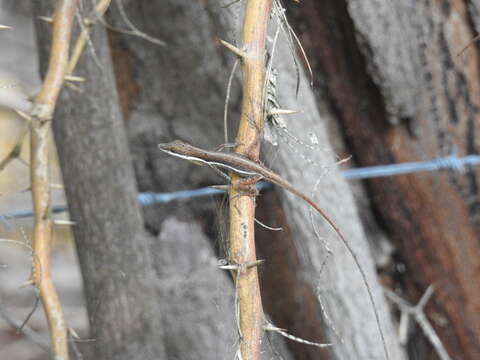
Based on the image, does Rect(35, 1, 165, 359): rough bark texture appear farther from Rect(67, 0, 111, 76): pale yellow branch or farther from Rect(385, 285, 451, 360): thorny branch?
Rect(385, 285, 451, 360): thorny branch

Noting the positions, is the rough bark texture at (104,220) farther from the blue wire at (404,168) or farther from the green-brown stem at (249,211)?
the green-brown stem at (249,211)

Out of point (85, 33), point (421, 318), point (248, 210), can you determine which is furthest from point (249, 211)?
point (421, 318)

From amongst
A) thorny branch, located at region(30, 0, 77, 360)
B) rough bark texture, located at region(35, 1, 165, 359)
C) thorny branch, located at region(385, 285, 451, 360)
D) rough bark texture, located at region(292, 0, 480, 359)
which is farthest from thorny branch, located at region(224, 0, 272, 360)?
thorny branch, located at region(385, 285, 451, 360)

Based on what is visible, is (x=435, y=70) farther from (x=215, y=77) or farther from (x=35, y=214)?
(x=35, y=214)

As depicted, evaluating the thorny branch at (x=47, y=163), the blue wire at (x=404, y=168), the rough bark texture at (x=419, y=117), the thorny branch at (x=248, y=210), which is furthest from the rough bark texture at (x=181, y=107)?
the thorny branch at (x=248, y=210)

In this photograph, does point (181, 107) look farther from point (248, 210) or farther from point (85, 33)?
point (248, 210)

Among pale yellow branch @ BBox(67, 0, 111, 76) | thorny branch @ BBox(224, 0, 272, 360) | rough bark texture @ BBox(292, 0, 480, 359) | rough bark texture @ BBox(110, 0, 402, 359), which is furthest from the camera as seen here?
rough bark texture @ BBox(110, 0, 402, 359)
